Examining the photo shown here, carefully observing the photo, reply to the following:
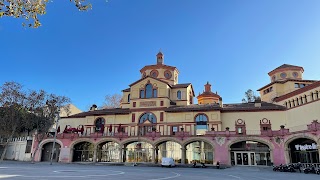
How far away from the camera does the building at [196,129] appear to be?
3628cm

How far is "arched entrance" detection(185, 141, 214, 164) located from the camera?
39.5 metres

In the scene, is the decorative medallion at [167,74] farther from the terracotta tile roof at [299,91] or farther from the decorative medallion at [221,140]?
the terracotta tile roof at [299,91]

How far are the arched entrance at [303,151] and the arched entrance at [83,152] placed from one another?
101ft

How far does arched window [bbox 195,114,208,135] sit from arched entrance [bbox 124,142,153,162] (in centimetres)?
817

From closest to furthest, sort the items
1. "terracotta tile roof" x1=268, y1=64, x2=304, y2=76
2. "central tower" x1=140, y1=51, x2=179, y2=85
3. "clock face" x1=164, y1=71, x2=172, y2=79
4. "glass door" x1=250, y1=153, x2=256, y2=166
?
"glass door" x1=250, y1=153, x2=256, y2=166 → "terracotta tile roof" x1=268, y1=64, x2=304, y2=76 → "central tower" x1=140, y1=51, x2=179, y2=85 → "clock face" x1=164, y1=71, x2=172, y2=79

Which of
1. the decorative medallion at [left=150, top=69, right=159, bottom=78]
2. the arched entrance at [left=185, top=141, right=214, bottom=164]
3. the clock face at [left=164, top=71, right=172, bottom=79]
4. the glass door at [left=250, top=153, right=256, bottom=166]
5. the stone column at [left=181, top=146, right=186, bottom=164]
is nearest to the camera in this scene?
the glass door at [left=250, top=153, right=256, bottom=166]

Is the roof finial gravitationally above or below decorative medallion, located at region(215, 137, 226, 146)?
above

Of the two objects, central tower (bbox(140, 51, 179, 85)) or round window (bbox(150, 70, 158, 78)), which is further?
round window (bbox(150, 70, 158, 78))

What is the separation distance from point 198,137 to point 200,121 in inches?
164

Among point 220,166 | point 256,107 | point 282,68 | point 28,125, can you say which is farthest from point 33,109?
point 282,68

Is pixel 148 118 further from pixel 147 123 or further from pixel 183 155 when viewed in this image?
pixel 183 155

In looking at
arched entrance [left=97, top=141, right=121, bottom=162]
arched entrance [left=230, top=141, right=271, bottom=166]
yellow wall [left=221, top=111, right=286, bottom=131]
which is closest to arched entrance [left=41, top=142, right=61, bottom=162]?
arched entrance [left=97, top=141, right=121, bottom=162]

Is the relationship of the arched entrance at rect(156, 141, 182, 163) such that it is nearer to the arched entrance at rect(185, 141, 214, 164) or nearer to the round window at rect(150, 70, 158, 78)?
the arched entrance at rect(185, 141, 214, 164)

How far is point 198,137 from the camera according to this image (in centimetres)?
3912
